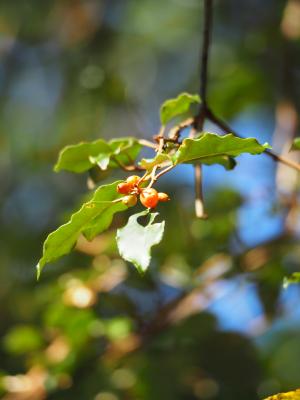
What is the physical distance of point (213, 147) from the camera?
3.20ft

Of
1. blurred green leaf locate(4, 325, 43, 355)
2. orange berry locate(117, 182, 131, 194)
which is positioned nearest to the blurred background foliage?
blurred green leaf locate(4, 325, 43, 355)

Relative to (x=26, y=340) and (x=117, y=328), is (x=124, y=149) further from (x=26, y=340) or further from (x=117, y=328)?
(x=26, y=340)

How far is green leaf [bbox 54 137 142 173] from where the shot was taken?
1.18 meters

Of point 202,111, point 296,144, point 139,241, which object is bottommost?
point 139,241

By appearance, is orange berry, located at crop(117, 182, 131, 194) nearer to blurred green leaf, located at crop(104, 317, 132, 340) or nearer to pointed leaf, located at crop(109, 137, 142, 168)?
pointed leaf, located at crop(109, 137, 142, 168)

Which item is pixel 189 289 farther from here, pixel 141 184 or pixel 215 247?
pixel 141 184

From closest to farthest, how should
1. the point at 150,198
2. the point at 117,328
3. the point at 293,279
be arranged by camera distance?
1. the point at 150,198
2. the point at 293,279
3. the point at 117,328

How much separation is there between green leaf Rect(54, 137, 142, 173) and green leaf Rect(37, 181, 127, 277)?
202 millimetres

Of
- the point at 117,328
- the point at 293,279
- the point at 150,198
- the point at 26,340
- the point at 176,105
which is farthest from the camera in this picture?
the point at 26,340

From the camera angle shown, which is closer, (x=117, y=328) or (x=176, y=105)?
(x=176, y=105)

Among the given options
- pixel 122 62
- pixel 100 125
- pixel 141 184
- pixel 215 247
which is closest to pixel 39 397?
pixel 215 247

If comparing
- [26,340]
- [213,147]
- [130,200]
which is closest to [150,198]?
[130,200]

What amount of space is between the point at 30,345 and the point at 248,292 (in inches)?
32.7

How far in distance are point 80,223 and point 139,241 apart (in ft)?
0.36
